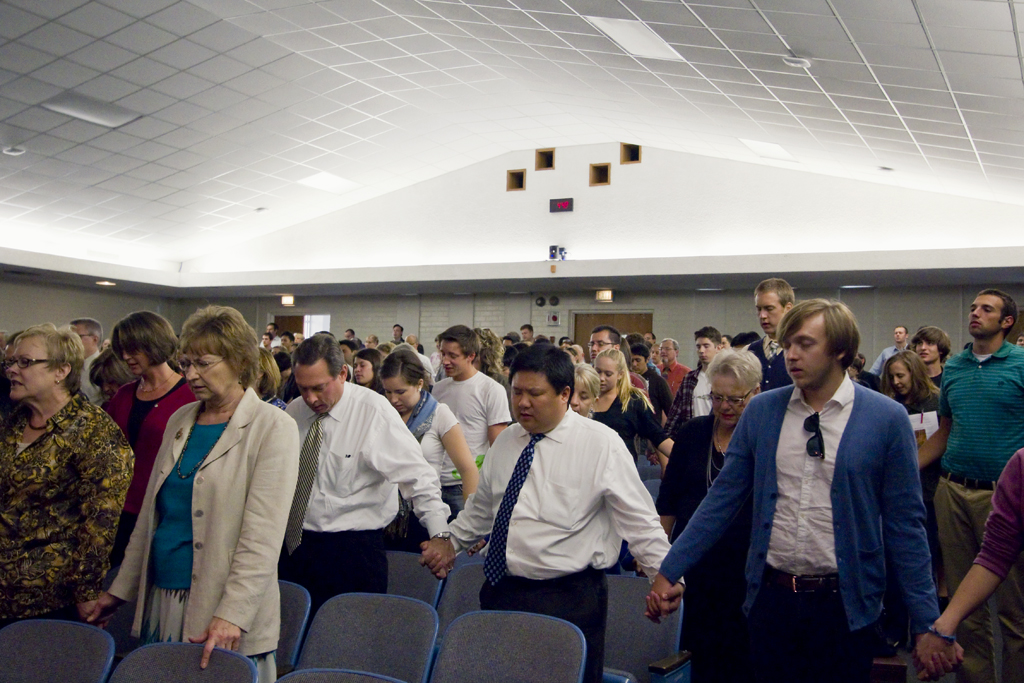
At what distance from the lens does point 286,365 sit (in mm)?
6754

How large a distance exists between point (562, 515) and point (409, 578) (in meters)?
1.24

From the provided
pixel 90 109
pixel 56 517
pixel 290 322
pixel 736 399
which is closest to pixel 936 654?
pixel 736 399

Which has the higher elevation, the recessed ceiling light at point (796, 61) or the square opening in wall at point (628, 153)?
the square opening in wall at point (628, 153)

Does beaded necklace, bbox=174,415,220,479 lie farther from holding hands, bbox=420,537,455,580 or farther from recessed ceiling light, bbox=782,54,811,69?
recessed ceiling light, bbox=782,54,811,69

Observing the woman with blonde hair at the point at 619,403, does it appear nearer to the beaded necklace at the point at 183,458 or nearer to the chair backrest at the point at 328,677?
the beaded necklace at the point at 183,458

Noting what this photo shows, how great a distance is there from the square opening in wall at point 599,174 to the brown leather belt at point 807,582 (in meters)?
11.9

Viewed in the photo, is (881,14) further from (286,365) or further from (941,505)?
(286,365)

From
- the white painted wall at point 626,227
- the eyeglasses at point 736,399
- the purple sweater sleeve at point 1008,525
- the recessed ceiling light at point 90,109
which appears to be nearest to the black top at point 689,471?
the eyeglasses at point 736,399

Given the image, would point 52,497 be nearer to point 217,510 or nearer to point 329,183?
point 217,510

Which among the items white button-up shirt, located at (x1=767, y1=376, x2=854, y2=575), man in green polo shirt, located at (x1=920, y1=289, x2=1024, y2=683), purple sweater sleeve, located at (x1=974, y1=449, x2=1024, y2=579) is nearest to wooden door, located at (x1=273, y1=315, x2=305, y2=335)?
man in green polo shirt, located at (x1=920, y1=289, x2=1024, y2=683)

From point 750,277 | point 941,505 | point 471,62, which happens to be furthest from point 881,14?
point 750,277

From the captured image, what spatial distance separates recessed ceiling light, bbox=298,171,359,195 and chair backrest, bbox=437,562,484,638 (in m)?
11.6

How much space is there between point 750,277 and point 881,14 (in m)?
7.21

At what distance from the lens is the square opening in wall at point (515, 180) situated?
1438 cm
